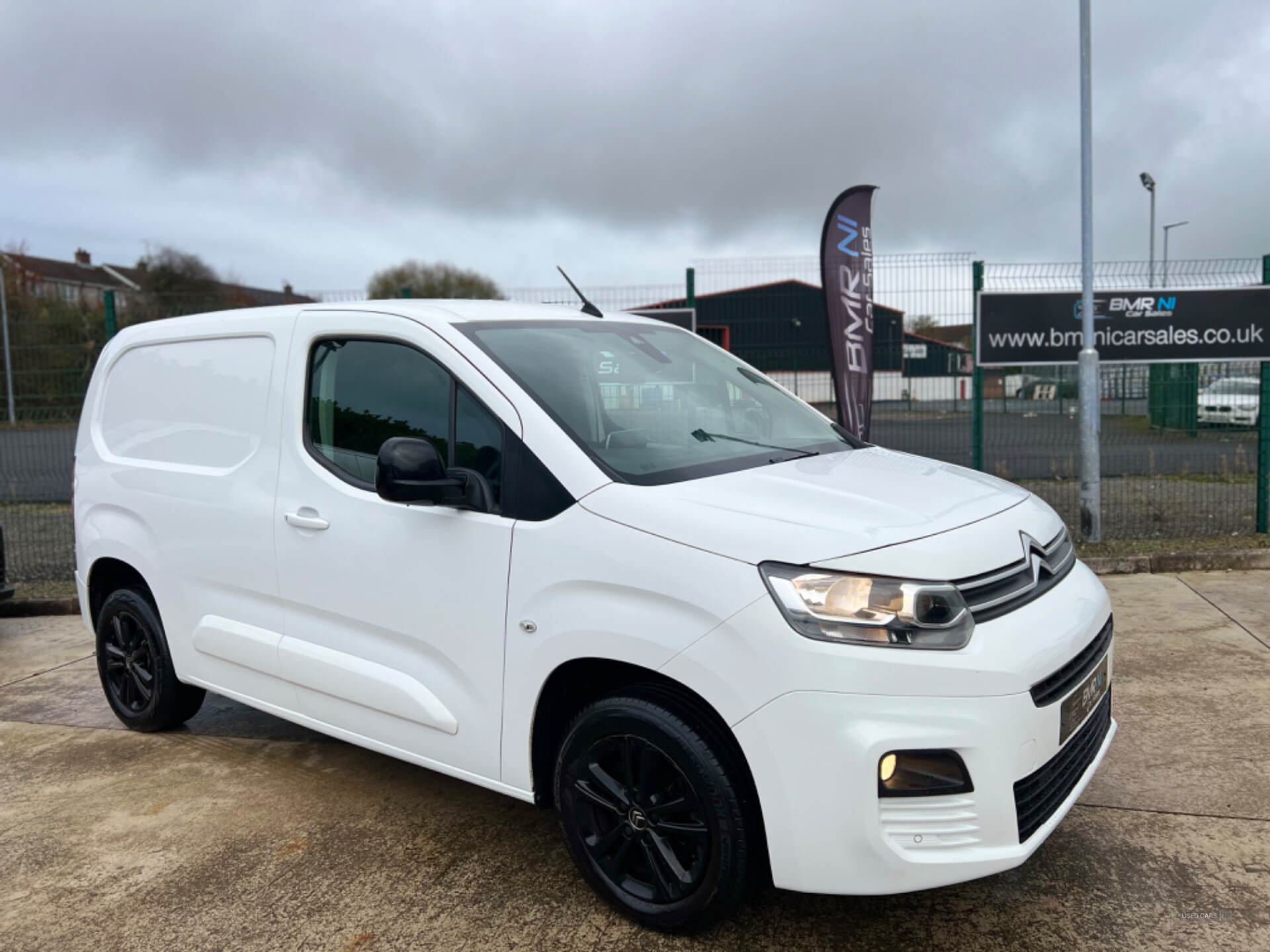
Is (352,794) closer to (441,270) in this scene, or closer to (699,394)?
(699,394)

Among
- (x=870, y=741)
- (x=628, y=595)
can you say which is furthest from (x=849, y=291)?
(x=870, y=741)

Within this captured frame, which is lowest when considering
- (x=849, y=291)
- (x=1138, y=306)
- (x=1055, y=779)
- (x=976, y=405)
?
(x=1055, y=779)

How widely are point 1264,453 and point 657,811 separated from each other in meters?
7.73

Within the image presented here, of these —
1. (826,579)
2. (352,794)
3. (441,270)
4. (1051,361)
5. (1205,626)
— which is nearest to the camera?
(826,579)

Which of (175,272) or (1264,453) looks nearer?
(1264,453)

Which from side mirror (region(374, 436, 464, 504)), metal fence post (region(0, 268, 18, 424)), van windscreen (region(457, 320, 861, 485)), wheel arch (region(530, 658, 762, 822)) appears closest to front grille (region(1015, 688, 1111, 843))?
wheel arch (region(530, 658, 762, 822))

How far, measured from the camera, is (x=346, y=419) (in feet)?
11.1

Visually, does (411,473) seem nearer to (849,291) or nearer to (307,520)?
(307,520)

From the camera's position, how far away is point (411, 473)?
9.10 feet

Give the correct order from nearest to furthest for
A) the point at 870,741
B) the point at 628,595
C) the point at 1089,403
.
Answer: the point at 870,741
the point at 628,595
the point at 1089,403

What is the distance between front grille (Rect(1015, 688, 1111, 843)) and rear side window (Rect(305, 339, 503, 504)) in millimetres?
1665

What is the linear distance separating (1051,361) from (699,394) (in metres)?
6.22

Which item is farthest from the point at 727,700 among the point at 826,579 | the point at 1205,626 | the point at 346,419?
the point at 1205,626

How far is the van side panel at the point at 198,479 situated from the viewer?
3.56m
